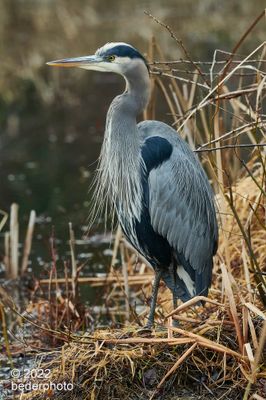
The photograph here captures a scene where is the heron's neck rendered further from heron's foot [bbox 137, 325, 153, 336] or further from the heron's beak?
heron's foot [bbox 137, 325, 153, 336]

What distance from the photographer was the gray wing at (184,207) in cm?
497

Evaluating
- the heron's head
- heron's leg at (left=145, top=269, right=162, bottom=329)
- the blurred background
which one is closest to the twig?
the blurred background

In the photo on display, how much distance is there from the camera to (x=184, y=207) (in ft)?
16.6

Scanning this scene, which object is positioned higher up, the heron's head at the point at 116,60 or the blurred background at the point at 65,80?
the blurred background at the point at 65,80

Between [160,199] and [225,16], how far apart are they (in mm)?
12868

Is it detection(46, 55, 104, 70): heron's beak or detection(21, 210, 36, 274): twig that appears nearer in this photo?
detection(46, 55, 104, 70): heron's beak

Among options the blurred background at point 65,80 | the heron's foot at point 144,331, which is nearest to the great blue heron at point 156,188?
the heron's foot at point 144,331

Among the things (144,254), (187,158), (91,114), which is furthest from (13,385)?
(91,114)

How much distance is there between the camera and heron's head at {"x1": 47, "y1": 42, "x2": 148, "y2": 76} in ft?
16.3

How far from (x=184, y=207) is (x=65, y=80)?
952 centimetres

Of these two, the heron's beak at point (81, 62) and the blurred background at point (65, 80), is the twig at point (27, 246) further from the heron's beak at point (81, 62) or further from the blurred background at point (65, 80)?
the heron's beak at point (81, 62)

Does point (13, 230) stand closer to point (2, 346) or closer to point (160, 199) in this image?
point (2, 346)

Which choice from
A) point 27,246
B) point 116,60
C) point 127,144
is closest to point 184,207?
point 127,144

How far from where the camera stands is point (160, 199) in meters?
5.00
